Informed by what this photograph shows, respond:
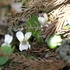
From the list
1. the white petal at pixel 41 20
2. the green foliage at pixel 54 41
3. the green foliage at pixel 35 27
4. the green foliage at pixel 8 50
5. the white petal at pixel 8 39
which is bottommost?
the green foliage at pixel 8 50

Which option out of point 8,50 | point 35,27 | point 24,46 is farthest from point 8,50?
point 35,27

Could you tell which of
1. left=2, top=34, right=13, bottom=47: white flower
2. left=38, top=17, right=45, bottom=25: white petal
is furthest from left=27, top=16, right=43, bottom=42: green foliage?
left=2, top=34, right=13, bottom=47: white flower

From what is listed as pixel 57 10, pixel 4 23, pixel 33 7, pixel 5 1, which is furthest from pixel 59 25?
pixel 5 1

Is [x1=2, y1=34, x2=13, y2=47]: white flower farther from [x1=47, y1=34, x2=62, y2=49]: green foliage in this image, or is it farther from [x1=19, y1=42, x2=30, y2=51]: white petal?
[x1=47, y1=34, x2=62, y2=49]: green foliage

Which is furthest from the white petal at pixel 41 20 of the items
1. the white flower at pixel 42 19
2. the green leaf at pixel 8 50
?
the green leaf at pixel 8 50

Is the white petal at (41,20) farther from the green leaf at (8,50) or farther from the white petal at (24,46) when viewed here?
the green leaf at (8,50)

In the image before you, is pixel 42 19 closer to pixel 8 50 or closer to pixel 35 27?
pixel 35 27
